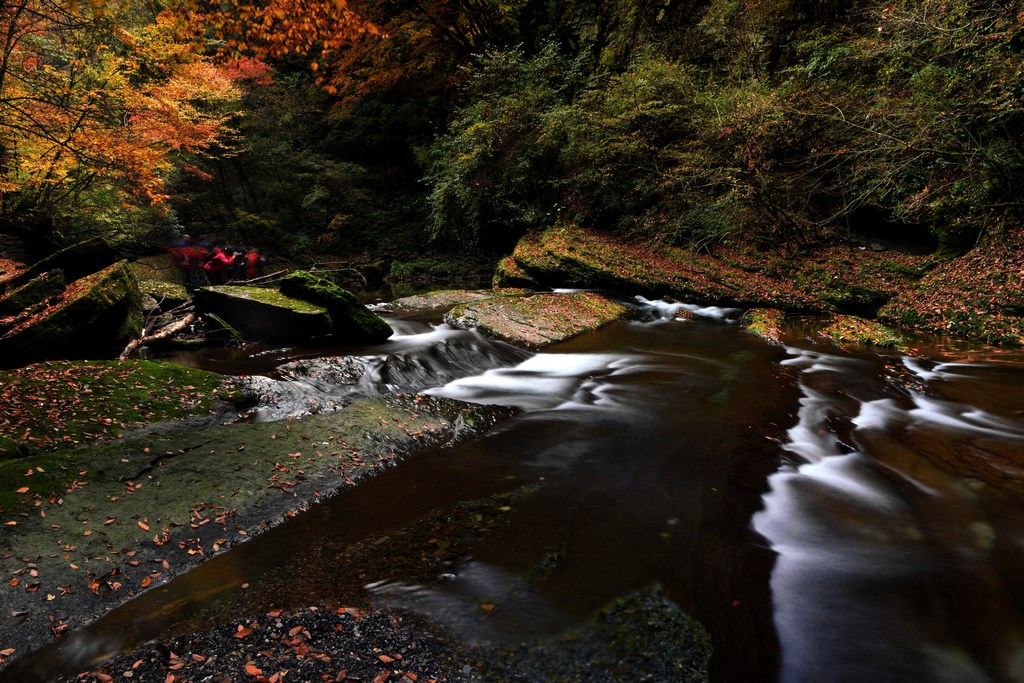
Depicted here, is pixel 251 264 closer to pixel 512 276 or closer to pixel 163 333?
pixel 512 276

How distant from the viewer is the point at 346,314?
832cm

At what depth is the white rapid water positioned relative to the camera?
8.24 feet

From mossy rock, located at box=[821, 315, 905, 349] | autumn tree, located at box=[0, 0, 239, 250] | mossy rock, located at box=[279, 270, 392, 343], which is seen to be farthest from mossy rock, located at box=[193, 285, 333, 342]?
mossy rock, located at box=[821, 315, 905, 349]

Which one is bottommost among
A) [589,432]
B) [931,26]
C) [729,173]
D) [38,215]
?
[589,432]

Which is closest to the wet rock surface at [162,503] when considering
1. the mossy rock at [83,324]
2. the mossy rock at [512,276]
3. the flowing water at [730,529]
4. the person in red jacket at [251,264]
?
the flowing water at [730,529]

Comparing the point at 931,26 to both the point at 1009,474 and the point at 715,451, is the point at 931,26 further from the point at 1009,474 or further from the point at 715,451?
the point at 715,451

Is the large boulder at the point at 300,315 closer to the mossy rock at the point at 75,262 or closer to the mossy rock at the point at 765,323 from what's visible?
the mossy rock at the point at 75,262

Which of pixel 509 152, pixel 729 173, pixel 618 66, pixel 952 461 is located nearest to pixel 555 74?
pixel 618 66

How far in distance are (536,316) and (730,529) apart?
701 centimetres

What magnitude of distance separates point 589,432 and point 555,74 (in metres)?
14.6

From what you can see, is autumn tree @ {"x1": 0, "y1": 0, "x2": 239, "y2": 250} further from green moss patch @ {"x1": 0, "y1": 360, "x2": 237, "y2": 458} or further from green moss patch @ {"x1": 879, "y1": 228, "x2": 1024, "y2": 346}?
green moss patch @ {"x1": 879, "y1": 228, "x2": 1024, "y2": 346}

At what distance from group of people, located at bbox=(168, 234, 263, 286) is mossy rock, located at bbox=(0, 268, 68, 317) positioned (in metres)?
8.20

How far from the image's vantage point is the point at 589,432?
218 inches

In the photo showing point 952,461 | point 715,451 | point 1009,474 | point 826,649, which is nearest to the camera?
point 826,649
